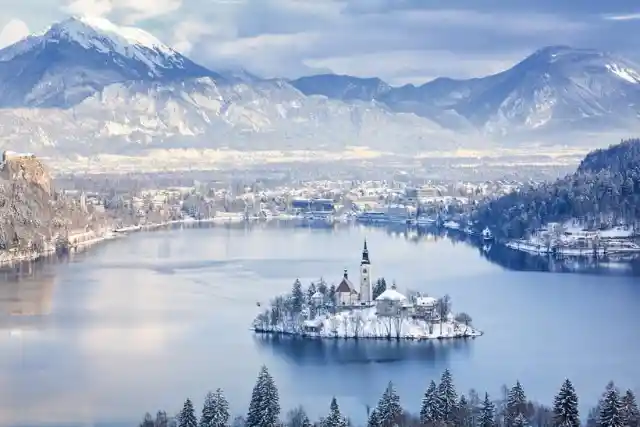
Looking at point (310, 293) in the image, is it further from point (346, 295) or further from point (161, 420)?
point (161, 420)

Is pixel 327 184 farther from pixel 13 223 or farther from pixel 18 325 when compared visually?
pixel 18 325

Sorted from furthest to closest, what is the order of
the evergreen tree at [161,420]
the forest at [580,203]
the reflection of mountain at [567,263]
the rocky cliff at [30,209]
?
the forest at [580,203] < the rocky cliff at [30,209] < the reflection of mountain at [567,263] < the evergreen tree at [161,420]

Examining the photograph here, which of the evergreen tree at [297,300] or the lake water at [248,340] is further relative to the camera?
the evergreen tree at [297,300]

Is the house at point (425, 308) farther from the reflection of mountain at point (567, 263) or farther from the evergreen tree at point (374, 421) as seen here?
the reflection of mountain at point (567, 263)

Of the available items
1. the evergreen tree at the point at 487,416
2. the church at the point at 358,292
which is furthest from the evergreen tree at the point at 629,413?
the church at the point at 358,292

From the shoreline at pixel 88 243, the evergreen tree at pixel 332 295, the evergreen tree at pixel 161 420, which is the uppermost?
the shoreline at pixel 88 243

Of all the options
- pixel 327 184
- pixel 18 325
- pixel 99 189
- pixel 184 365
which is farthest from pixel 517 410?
pixel 327 184

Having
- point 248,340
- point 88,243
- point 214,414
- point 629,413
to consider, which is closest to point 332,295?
point 248,340
